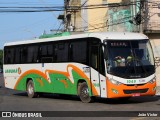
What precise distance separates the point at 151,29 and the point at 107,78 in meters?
13.7

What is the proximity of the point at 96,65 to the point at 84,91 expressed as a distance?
1.50 metres

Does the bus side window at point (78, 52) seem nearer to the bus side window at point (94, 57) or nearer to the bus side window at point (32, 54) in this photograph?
the bus side window at point (94, 57)

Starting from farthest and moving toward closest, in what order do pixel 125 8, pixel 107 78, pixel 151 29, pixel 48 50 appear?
1. pixel 125 8
2. pixel 151 29
3. pixel 48 50
4. pixel 107 78

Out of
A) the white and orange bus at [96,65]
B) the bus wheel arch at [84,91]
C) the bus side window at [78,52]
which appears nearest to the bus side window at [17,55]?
the white and orange bus at [96,65]

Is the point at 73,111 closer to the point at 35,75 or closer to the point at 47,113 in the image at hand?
the point at 47,113

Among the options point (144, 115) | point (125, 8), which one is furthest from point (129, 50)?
point (125, 8)

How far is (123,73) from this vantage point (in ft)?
57.9

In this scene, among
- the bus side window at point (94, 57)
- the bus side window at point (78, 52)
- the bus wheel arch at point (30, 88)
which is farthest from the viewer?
the bus wheel arch at point (30, 88)

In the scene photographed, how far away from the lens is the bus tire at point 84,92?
19.1 meters

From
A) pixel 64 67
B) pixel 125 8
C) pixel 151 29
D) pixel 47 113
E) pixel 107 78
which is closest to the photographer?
pixel 47 113

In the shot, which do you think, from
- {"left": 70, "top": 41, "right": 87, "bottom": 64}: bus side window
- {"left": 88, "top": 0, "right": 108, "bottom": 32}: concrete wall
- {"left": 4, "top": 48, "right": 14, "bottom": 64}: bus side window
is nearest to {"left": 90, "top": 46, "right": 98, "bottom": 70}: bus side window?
{"left": 70, "top": 41, "right": 87, "bottom": 64}: bus side window

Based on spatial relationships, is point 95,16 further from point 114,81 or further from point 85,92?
point 114,81

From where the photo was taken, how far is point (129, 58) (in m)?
18.0

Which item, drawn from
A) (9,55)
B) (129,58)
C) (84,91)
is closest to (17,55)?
(9,55)
